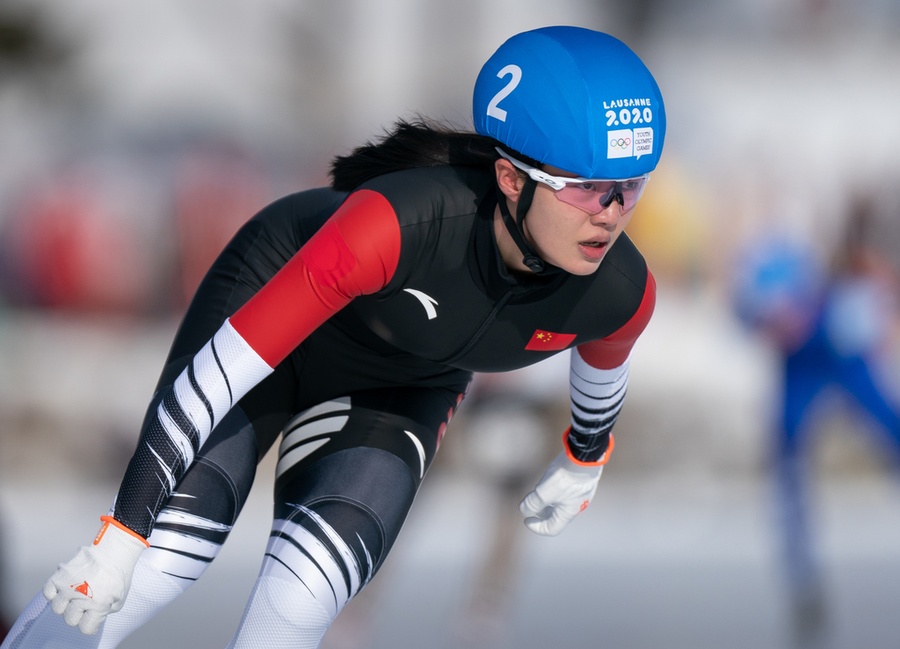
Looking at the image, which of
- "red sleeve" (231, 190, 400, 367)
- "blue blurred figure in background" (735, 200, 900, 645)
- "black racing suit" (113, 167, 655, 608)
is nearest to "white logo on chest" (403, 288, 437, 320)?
"black racing suit" (113, 167, 655, 608)

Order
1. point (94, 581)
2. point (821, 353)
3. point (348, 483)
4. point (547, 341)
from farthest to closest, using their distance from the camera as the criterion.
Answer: point (821, 353) → point (547, 341) → point (348, 483) → point (94, 581)

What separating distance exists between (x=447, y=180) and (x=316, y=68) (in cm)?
869

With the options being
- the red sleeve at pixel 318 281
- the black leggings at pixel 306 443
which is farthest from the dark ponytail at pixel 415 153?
the red sleeve at pixel 318 281

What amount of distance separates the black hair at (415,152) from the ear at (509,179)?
133mm

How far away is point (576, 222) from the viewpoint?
2.24 metres

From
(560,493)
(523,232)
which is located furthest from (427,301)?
(560,493)

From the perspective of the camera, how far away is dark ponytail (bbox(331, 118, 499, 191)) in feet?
8.21

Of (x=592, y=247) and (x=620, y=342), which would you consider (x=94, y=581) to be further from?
(x=620, y=342)

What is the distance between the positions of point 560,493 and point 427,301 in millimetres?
766

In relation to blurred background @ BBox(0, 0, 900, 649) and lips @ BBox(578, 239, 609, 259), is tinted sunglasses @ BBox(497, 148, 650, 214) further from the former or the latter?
blurred background @ BBox(0, 0, 900, 649)

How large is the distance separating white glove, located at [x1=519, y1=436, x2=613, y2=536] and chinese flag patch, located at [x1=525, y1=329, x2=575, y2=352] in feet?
1.40

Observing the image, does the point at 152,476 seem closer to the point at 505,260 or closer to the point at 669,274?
the point at 505,260

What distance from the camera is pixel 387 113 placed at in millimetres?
10625

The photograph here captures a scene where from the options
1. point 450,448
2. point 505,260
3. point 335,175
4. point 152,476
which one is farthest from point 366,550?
point 450,448
